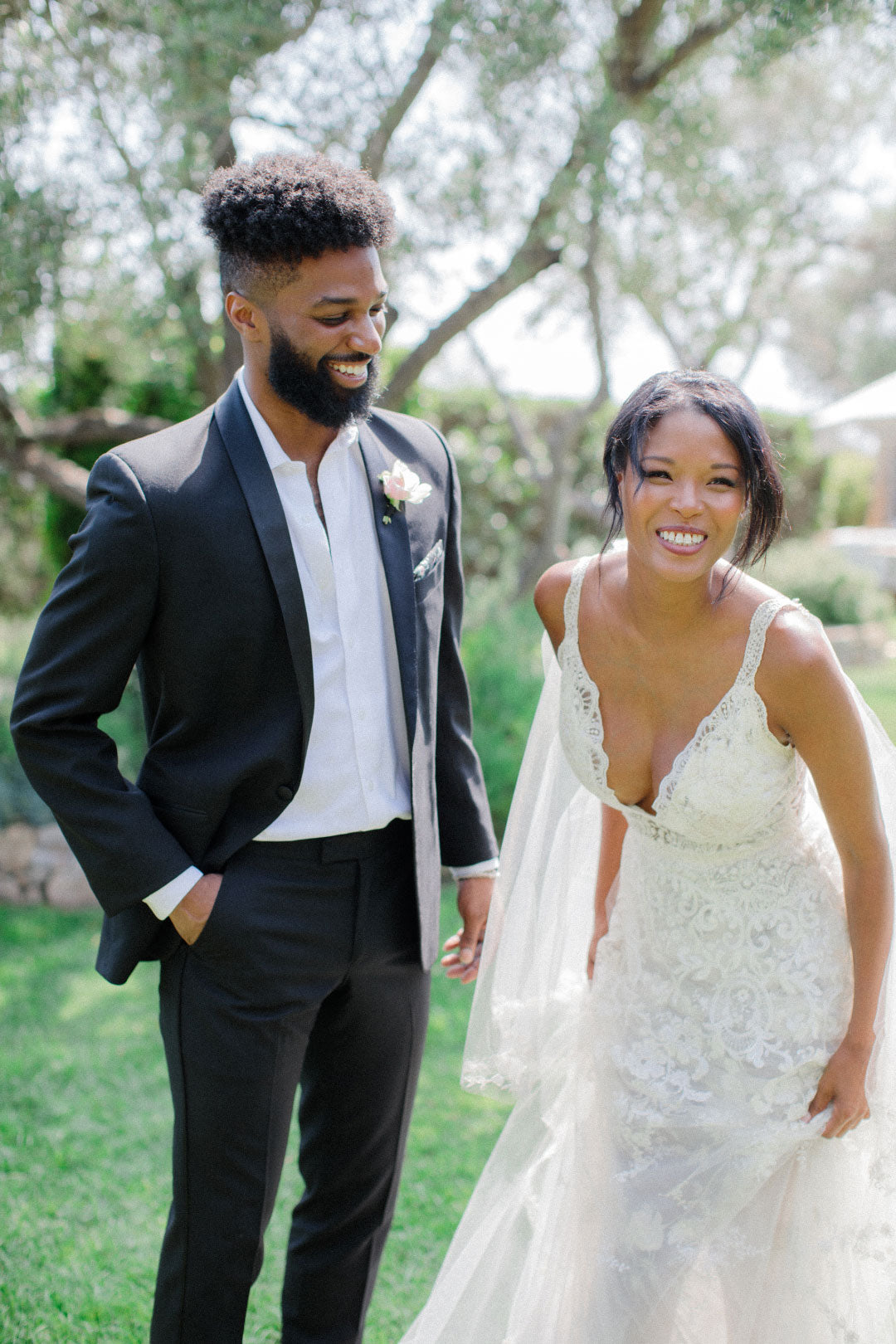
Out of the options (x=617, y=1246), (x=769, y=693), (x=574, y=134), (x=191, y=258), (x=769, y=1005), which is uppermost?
(x=574, y=134)

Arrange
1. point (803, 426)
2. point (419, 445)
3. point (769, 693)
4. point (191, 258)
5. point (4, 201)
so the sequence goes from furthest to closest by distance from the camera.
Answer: point (803, 426) → point (191, 258) → point (4, 201) → point (419, 445) → point (769, 693)

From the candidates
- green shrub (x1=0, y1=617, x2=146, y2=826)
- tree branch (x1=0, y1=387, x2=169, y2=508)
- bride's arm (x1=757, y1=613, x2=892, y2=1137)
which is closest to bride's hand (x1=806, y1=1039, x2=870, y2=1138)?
bride's arm (x1=757, y1=613, x2=892, y2=1137)

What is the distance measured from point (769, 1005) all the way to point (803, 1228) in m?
0.40

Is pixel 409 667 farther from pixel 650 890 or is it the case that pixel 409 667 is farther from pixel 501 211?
pixel 501 211

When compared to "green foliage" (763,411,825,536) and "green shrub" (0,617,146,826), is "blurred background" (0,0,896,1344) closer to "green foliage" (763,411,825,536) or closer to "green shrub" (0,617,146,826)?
"green shrub" (0,617,146,826)

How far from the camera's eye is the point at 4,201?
490cm

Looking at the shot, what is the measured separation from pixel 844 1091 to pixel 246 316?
1824 millimetres

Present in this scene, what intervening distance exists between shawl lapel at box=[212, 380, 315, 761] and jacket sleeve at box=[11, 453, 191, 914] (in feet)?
0.66

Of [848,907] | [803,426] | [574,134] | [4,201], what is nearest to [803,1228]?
[848,907]

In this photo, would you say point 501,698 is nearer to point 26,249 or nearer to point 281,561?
point 26,249

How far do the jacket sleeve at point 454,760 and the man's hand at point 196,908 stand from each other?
63cm

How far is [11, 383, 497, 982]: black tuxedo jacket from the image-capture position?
6.32ft

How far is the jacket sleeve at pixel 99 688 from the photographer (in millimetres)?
1908

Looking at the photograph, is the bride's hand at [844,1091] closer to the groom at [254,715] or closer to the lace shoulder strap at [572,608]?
the groom at [254,715]
